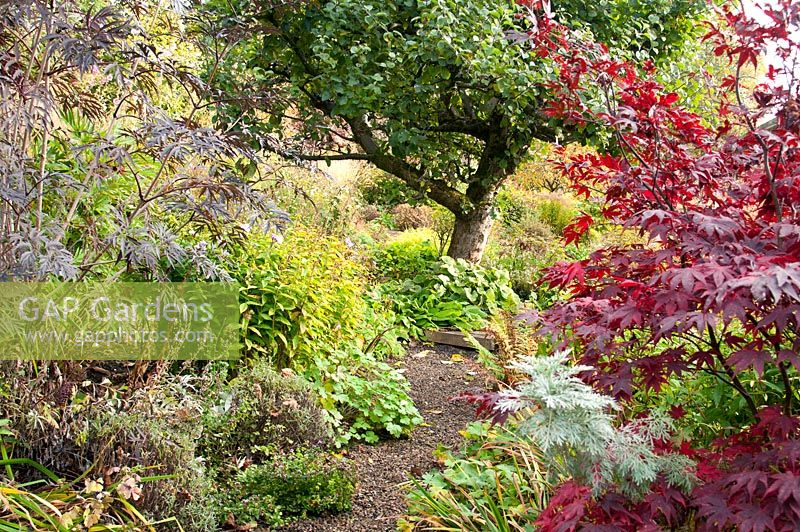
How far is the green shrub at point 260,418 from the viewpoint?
3.72 meters

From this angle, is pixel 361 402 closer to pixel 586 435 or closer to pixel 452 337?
pixel 452 337

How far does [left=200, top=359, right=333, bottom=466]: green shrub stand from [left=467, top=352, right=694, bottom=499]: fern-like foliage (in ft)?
5.50

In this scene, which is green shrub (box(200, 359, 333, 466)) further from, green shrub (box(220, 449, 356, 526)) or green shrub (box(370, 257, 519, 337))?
green shrub (box(370, 257, 519, 337))

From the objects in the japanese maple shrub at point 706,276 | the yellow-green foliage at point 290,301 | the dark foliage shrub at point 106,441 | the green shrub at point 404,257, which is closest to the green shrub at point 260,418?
the dark foliage shrub at point 106,441

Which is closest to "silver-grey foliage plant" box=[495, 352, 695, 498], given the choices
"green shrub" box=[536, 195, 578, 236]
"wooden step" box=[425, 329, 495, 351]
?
Result: "wooden step" box=[425, 329, 495, 351]

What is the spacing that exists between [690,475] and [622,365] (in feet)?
1.38

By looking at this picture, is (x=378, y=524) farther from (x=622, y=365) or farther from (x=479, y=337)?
(x=479, y=337)

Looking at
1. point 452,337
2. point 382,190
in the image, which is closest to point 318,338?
point 452,337

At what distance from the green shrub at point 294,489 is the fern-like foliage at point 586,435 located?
131 centimetres

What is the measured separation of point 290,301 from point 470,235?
351cm

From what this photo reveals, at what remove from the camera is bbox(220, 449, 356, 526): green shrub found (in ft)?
11.1

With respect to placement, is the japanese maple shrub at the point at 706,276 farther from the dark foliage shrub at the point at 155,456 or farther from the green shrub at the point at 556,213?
the green shrub at the point at 556,213

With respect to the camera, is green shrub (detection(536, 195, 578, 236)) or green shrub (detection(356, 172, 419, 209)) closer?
green shrub (detection(356, 172, 419, 209))

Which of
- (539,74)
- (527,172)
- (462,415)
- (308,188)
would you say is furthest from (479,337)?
(527,172)
